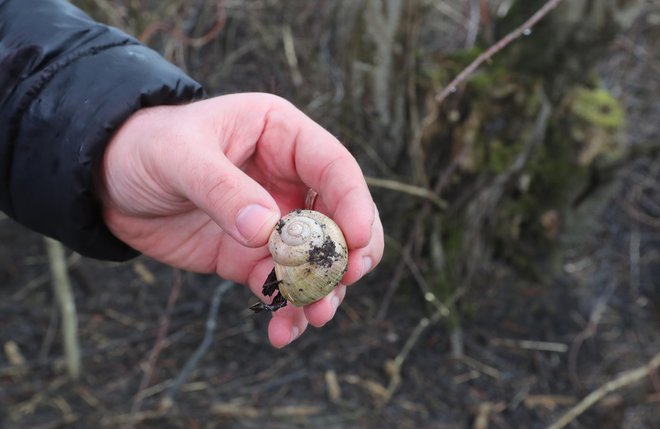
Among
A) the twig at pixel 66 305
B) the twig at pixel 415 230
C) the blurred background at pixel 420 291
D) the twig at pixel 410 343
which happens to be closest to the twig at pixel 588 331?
the blurred background at pixel 420 291

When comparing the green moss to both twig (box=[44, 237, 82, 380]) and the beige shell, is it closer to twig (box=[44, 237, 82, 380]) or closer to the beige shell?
the beige shell

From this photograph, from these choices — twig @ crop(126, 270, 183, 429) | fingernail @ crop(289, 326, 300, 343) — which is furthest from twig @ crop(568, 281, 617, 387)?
fingernail @ crop(289, 326, 300, 343)

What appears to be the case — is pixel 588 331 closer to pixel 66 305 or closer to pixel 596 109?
pixel 596 109

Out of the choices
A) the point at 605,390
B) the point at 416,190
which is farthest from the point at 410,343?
the point at 605,390

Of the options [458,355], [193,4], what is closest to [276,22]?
[193,4]

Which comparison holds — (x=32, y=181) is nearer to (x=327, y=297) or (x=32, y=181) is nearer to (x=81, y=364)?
(x=327, y=297)

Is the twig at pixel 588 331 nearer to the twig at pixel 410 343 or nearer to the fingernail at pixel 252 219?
the twig at pixel 410 343
